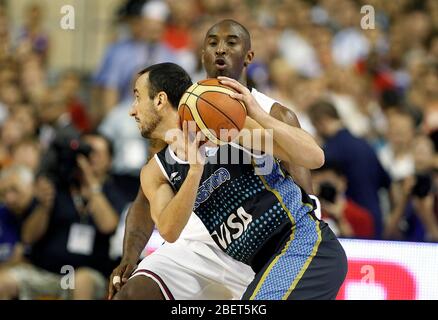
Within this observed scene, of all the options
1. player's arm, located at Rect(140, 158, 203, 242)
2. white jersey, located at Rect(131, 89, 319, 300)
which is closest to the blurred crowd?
white jersey, located at Rect(131, 89, 319, 300)

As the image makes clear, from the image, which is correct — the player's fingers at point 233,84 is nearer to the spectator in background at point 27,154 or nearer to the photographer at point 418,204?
the photographer at point 418,204

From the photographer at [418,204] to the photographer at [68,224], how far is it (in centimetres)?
247

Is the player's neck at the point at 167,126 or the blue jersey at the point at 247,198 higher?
the player's neck at the point at 167,126

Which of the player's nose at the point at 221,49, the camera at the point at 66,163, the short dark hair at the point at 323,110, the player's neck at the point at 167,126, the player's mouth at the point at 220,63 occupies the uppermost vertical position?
the player's nose at the point at 221,49

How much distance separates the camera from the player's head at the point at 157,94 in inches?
214

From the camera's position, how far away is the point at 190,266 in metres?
5.70

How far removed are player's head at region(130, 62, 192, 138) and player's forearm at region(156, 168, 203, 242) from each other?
2.02 ft

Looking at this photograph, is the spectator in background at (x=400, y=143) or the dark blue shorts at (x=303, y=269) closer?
the dark blue shorts at (x=303, y=269)

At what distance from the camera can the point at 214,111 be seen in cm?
488

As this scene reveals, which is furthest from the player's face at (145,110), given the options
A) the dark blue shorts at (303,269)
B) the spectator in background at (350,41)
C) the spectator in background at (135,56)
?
the spectator in background at (350,41)

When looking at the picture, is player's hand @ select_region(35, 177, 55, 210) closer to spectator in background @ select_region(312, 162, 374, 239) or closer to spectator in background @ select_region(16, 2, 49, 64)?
spectator in background @ select_region(312, 162, 374, 239)

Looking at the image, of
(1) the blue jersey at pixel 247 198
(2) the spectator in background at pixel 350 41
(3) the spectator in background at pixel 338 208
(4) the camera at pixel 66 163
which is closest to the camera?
(1) the blue jersey at pixel 247 198

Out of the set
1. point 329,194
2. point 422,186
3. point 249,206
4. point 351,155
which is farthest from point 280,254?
point 351,155

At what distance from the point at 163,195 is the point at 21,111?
671cm
